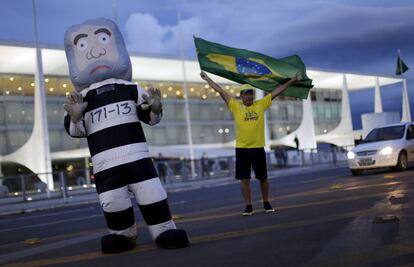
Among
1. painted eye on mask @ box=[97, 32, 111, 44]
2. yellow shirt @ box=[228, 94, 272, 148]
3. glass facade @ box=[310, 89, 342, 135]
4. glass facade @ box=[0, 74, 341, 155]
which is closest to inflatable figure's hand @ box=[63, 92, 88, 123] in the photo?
painted eye on mask @ box=[97, 32, 111, 44]

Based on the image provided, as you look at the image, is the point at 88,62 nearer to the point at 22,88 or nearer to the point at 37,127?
the point at 37,127

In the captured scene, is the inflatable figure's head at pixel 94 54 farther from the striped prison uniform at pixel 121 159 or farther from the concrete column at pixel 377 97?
the concrete column at pixel 377 97

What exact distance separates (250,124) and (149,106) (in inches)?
89.2

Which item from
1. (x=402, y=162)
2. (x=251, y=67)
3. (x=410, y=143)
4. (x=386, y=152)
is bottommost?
(x=402, y=162)

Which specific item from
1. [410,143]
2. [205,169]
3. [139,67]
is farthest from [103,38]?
[139,67]

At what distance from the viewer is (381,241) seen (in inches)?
180

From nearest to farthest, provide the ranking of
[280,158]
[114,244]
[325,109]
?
[114,244]
[280,158]
[325,109]

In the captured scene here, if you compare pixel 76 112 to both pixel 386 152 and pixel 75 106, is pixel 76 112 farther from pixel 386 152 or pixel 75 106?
pixel 386 152

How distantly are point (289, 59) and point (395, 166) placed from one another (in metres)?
7.95

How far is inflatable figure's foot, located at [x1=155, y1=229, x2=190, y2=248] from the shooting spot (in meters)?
5.13

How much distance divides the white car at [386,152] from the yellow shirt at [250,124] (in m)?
8.58

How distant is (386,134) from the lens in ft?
53.9

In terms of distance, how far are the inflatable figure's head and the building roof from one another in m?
31.7

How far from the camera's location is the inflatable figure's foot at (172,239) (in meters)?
5.13
